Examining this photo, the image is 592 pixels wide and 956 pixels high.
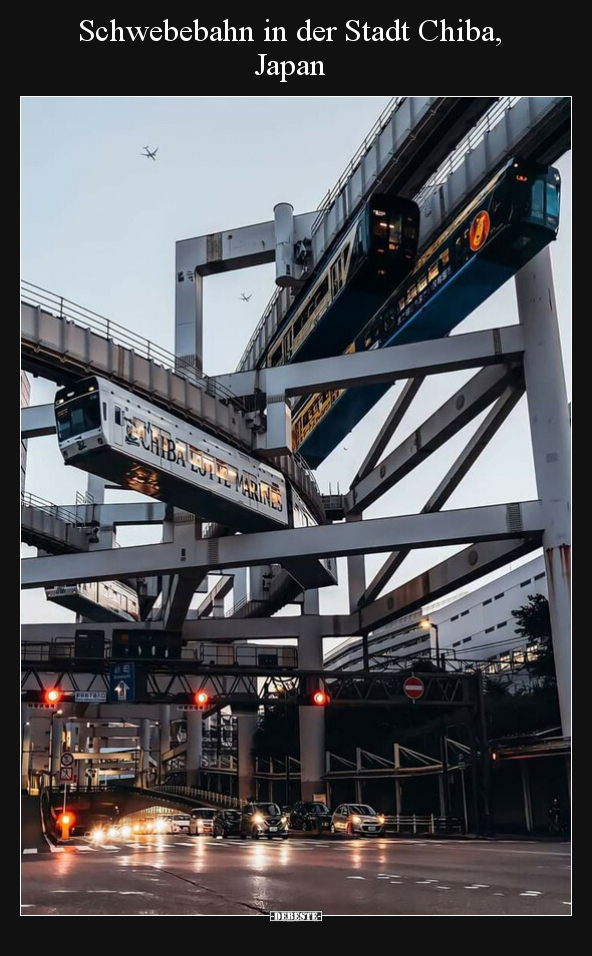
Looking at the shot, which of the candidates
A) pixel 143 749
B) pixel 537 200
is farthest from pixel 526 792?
pixel 143 749

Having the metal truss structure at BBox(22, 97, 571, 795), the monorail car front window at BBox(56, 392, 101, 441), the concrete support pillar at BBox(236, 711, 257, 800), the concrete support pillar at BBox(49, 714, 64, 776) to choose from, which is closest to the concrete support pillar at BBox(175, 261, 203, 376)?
the metal truss structure at BBox(22, 97, 571, 795)

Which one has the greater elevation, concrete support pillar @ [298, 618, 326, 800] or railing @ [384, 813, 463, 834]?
concrete support pillar @ [298, 618, 326, 800]

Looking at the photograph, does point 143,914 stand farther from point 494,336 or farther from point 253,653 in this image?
point 253,653

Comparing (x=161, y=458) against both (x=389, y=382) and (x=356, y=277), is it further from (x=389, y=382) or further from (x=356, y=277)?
(x=389, y=382)

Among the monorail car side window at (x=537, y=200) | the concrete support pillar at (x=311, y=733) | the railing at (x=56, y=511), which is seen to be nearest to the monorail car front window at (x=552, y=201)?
the monorail car side window at (x=537, y=200)

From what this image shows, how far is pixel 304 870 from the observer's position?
2023 cm

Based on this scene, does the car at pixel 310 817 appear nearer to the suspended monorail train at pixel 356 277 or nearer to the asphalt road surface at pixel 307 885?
the asphalt road surface at pixel 307 885

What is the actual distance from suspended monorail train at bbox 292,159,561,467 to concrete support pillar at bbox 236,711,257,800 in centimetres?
4056

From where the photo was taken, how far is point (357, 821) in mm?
39562

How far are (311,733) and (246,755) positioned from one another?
15674mm

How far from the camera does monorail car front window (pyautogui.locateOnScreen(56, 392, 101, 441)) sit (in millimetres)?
28938

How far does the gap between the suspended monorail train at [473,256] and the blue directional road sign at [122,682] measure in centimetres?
2023

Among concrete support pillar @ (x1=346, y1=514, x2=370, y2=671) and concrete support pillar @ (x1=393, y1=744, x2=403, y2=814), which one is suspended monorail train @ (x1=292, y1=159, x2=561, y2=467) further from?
concrete support pillar @ (x1=393, y1=744, x2=403, y2=814)

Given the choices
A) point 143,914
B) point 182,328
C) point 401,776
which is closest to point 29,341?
point 182,328
